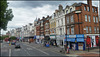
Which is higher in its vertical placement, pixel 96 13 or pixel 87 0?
pixel 87 0

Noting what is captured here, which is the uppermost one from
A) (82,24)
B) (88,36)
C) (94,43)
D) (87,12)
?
(87,12)

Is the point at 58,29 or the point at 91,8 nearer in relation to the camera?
the point at 91,8

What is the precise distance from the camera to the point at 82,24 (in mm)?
28203

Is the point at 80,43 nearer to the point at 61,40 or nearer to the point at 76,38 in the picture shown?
the point at 76,38

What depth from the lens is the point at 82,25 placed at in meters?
28.2

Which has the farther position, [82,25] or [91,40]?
[91,40]

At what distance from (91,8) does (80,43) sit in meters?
11.3

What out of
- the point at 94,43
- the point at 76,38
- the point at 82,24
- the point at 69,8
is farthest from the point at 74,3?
the point at 94,43

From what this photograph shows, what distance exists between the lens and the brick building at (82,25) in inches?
1096

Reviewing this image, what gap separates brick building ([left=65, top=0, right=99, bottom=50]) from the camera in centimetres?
2783

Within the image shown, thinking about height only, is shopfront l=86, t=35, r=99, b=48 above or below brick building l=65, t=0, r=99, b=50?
below

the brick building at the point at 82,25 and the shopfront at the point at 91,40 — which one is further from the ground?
the brick building at the point at 82,25

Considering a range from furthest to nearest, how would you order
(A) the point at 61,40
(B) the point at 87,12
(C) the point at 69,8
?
(A) the point at 61,40 → (C) the point at 69,8 → (B) the point at 87,12

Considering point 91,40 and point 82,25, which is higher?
point 82,25
